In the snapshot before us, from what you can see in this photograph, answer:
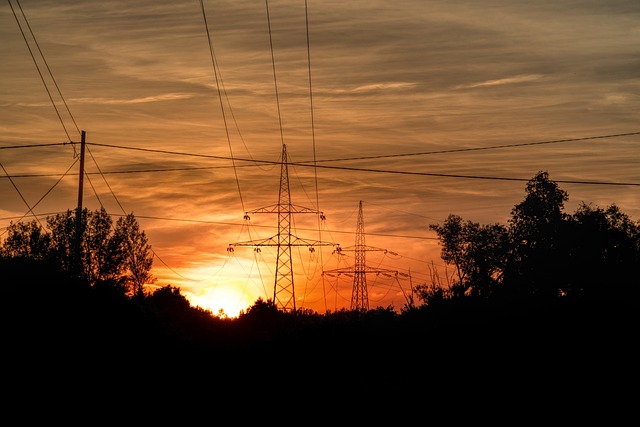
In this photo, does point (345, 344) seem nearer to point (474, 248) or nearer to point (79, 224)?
point (79, 224)

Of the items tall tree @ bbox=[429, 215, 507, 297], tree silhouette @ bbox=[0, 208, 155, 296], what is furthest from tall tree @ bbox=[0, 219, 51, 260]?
tall tree @ bbox=[429, 215, 507, 297]

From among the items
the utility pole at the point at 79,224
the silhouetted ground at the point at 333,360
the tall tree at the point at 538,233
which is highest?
the tall tree at the point at 538,233

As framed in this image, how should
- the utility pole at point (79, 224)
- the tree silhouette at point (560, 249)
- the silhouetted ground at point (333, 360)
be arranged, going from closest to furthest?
the silhouetted ground at point (333, 360) < the utility pole at point (79, 224) < the tree silhouette at point (560, 249)

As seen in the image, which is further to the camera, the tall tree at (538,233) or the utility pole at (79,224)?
the tall tree at (538,233)

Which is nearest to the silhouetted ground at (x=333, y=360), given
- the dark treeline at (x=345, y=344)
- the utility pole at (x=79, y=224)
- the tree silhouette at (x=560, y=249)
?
the dark treeline at (x=345, y=344)

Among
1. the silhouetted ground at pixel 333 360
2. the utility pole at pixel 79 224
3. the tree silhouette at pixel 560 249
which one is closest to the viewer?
the silhouetted ground at pixel 333 360

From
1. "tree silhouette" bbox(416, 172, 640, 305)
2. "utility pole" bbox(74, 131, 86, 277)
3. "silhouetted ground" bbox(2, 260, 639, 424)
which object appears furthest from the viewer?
"tree silhouette" bbox(416, 172, 640, 305)

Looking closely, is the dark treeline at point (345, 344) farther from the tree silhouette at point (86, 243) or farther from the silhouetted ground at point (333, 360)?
the tree silhouette at point (86, 243)

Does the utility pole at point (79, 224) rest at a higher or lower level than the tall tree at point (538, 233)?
lower

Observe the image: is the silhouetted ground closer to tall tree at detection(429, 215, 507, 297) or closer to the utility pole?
the utility pole

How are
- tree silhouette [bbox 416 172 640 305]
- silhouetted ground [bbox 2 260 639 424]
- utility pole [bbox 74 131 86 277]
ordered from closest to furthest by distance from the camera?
silhouetted ground [bbox 2 260 639 424] → utility pole [bbox 74 131 86 277] → tree silhouette [bbox 416 172 640 305]

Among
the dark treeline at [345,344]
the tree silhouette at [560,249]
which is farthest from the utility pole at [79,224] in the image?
the tree silhouette at [560,249]

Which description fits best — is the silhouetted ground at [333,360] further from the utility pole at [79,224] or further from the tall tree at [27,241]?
the tall tree at [27,241]

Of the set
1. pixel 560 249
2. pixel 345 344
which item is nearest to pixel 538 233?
pixel 560 249
